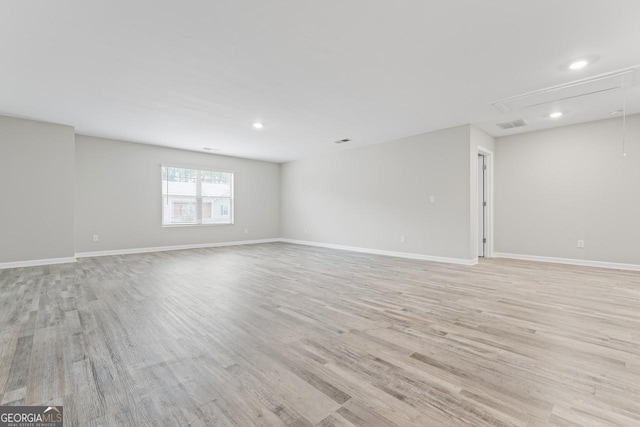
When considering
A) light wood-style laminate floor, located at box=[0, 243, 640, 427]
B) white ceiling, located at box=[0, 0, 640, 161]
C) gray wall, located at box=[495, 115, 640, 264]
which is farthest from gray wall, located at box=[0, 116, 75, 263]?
gray wall, located at box=[495, 115, 640, 264]

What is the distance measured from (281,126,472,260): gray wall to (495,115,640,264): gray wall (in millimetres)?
1462

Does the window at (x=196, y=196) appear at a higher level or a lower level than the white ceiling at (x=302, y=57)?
lower

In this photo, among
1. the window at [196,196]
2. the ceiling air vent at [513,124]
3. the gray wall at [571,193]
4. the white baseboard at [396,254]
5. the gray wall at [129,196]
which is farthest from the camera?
the window at [196,196]

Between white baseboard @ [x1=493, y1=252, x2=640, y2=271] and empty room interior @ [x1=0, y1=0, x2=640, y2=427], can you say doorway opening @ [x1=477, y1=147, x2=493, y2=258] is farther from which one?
white baseboard @ [x1=493, y1=252, x2=640, y2=271]

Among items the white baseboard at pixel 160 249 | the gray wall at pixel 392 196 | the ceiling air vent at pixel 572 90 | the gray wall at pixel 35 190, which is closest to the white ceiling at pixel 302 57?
the ceiling air vent at pixel 572 90

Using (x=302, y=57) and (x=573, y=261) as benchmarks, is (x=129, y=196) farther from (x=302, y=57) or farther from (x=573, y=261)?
(x=573, y=261)

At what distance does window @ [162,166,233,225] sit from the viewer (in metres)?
7.03

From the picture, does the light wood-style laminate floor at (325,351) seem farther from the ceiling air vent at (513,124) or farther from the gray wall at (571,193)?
the ceiling air vent at (513,124)

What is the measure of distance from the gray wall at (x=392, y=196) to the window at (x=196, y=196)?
2080mm

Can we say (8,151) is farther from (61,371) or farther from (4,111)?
(61,371)

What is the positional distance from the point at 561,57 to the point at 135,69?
4.57 metres

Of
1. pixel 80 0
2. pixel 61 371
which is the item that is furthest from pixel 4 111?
pixel 61 371

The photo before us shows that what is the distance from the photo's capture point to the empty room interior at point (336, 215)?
1.54 meters

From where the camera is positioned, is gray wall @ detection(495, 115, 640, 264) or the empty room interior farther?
gray wall @ detection(495, 115, 640, 264)
